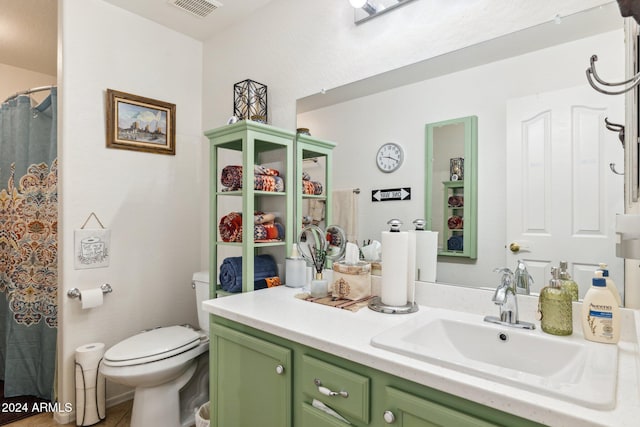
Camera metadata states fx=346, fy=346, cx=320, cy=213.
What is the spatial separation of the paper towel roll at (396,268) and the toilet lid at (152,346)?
3.90 ft

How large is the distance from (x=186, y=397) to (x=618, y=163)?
2.34 m

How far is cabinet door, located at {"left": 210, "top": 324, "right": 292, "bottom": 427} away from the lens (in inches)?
44.6

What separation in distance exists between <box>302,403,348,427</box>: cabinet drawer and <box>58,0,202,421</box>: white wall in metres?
1.66

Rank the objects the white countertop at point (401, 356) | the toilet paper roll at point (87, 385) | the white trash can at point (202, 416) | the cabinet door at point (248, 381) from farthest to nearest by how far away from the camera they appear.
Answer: the toilet paper roll at point (87, 385) < the white trash can at point (202, 416) < the cabinet door at point (248, 381) < the white countertop at point (401, 356)

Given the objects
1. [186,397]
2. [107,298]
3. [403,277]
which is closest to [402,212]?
[403,277]

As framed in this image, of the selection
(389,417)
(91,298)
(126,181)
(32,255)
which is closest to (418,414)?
(389,417)

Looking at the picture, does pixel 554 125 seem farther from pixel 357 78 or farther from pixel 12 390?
pixel 12 390

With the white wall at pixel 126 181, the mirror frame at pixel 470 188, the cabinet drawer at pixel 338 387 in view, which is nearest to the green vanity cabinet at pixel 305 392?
the cabinet drawer at pixel 338 387

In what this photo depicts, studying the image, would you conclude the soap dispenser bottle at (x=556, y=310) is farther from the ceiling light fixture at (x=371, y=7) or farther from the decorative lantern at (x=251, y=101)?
the decorative lantern at (x=251, y=101)

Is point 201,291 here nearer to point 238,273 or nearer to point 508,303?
point 238,273

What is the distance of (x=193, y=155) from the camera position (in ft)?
8.46

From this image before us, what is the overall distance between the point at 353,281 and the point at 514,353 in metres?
0.62

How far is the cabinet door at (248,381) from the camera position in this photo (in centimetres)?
113

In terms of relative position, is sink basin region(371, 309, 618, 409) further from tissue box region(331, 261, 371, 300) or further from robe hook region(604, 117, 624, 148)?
robe hook region(604, 117, 624, 148)
